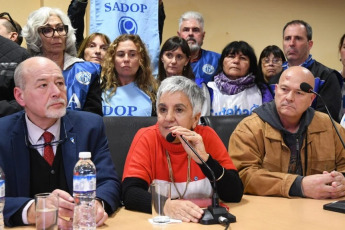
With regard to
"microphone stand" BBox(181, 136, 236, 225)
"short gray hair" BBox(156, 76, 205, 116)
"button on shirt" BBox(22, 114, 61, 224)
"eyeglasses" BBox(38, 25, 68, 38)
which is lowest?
"microphone stand" BBox(181, 136, 236, 225)

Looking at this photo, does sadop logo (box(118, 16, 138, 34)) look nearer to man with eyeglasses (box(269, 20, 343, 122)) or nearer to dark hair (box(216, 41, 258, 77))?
dark hair (box(216, 41, 258, 77))

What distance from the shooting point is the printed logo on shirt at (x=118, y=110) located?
326cm

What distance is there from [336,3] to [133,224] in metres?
5.93

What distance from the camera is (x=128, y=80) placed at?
349 cm

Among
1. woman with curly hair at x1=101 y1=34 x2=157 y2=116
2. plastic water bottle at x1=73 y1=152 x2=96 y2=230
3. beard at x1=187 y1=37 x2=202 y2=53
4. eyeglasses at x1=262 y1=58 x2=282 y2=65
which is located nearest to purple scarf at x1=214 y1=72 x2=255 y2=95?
woman with curly hair at x1=101 y1=34 x2=157 y2=116

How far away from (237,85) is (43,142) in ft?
6.15

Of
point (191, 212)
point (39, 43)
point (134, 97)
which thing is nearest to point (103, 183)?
point (191, 212)

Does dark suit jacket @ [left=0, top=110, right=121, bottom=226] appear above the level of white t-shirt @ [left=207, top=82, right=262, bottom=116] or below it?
below

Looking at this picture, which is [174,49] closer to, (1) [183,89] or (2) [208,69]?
(2) [208,69]

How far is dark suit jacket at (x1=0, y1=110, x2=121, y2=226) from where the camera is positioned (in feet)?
6.45

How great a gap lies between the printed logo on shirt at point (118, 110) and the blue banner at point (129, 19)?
66 cm

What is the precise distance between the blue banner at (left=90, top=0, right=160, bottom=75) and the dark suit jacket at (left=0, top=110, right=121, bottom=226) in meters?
1.79

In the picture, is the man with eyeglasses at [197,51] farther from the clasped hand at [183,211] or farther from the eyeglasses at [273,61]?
the clasped hand at [183,211]

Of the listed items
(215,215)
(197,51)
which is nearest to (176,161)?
(215,215)
